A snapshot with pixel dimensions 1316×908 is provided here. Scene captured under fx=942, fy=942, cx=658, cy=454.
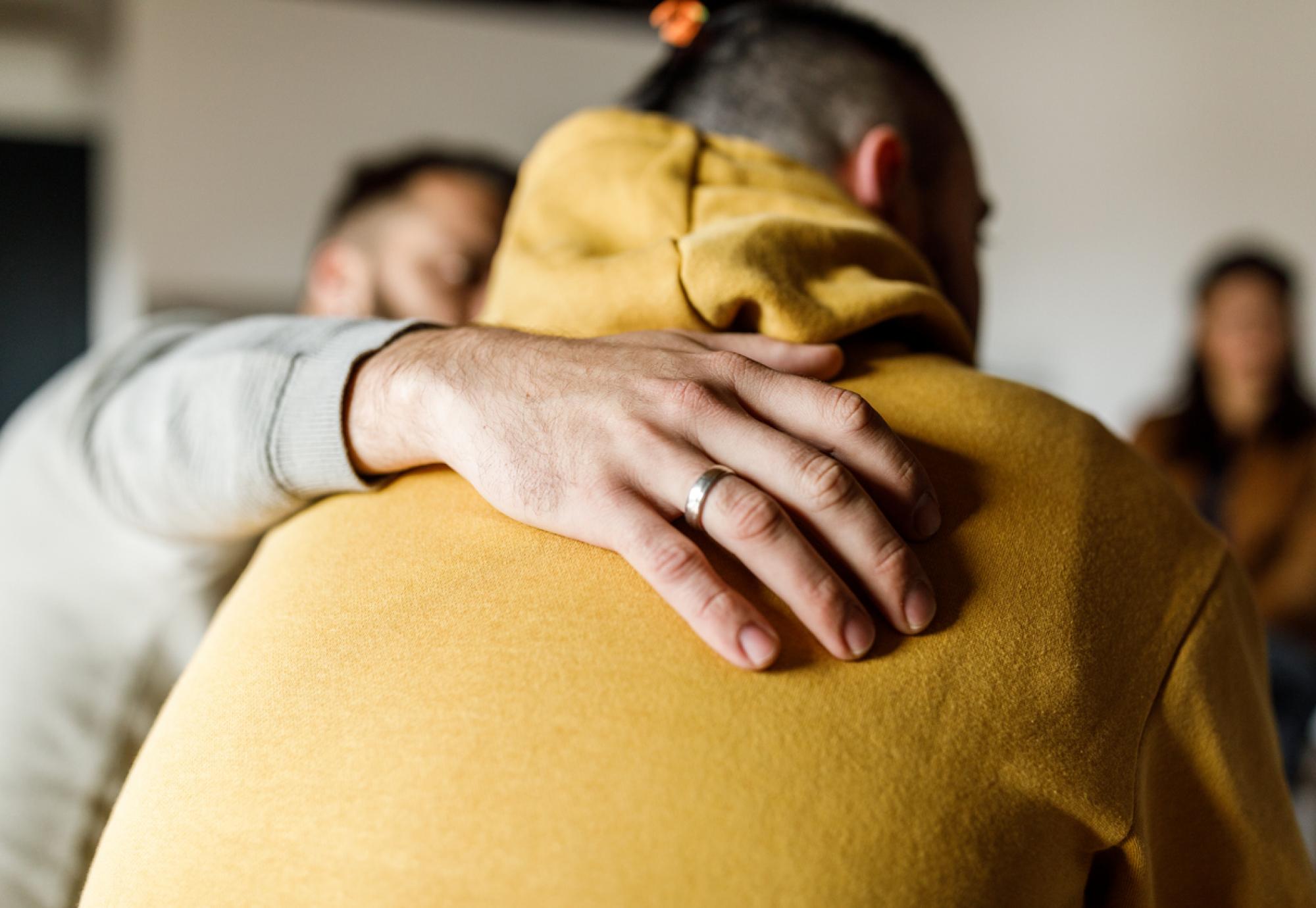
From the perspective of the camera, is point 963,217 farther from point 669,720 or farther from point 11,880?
point 11,880

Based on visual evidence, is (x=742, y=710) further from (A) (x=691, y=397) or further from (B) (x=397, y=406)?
(B) (x=397, y=406)

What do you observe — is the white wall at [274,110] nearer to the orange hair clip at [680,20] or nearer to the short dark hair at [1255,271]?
the short dark hair at [1255,271]

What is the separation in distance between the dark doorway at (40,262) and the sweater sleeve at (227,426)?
148 inches

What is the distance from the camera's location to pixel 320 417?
2.19 ft

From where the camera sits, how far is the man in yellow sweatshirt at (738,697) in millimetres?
451

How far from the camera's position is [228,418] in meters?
0.75

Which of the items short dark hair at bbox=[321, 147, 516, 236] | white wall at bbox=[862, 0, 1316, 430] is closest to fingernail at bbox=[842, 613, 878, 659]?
short dark hair at bbox=[321, 147, 516, 236]

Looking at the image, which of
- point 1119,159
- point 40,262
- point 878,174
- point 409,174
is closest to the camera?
point 878,174

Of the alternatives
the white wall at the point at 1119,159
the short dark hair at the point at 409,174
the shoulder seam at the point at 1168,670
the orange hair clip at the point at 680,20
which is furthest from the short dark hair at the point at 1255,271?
the shoulder seam at the point at 1168,670

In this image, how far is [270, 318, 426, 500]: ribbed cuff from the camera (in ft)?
2.17

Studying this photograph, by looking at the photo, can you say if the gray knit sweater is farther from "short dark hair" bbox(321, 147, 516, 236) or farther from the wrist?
"short dark hair" bbox(321, 147, 516, 236)

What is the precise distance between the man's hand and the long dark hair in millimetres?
2397

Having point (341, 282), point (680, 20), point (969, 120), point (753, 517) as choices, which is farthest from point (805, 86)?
point (969, 120)

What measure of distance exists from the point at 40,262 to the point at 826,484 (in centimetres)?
464
